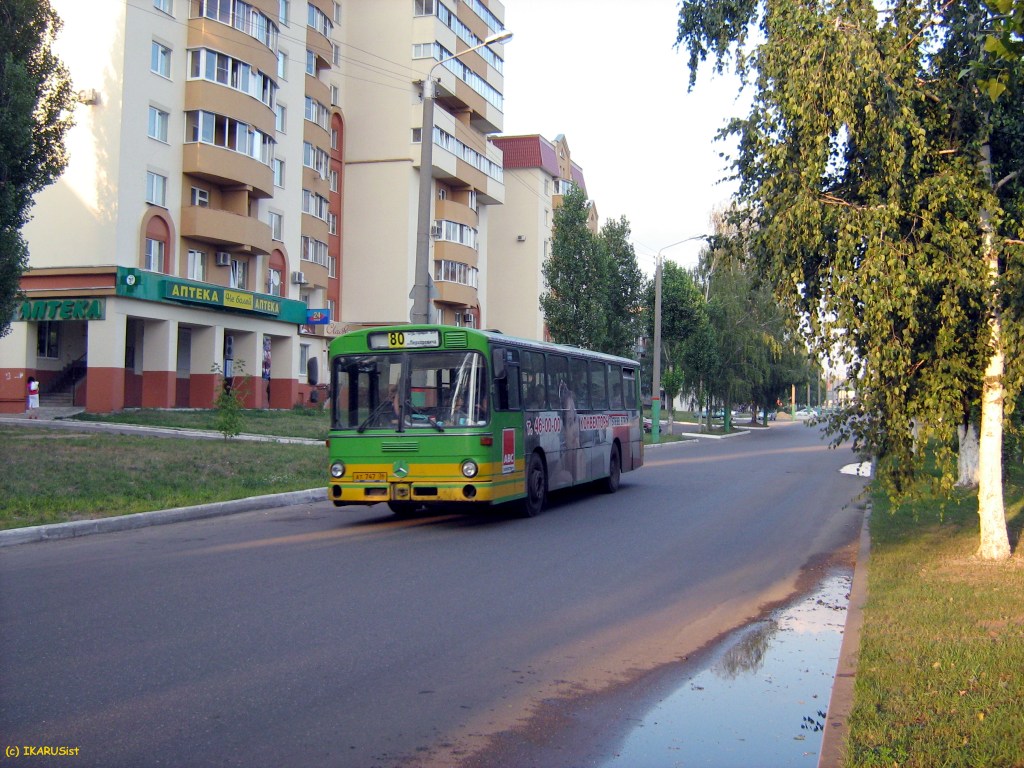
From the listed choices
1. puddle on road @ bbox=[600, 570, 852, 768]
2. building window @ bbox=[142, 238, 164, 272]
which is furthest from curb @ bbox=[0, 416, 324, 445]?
puddle on road @ bbox=[600, 570, 852, 768]

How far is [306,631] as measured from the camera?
23.6 feet

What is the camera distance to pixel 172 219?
3444 centimetres

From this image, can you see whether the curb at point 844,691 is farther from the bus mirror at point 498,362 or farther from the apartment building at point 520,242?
the apartment building at point 520,242

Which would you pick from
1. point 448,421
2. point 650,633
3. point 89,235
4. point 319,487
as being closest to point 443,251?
point 89,235

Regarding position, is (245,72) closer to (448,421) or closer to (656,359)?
(656,359)

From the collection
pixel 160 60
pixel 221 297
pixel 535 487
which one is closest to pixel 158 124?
pixel 160 60

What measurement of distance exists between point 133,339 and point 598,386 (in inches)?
939

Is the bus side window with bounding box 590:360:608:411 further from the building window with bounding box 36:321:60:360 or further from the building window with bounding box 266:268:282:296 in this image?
the building window with bounding box 266:268:282:296

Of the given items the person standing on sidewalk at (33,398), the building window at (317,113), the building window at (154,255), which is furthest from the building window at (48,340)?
the building window at (317,113)

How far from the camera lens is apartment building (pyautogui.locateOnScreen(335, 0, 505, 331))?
167 ft

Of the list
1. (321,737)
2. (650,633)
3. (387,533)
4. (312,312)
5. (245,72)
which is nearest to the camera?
(321,737)

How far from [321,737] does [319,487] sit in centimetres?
1281

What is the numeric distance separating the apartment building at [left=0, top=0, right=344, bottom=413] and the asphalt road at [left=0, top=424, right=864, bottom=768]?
1628 centimetres

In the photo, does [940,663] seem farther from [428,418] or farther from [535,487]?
[535,487]
